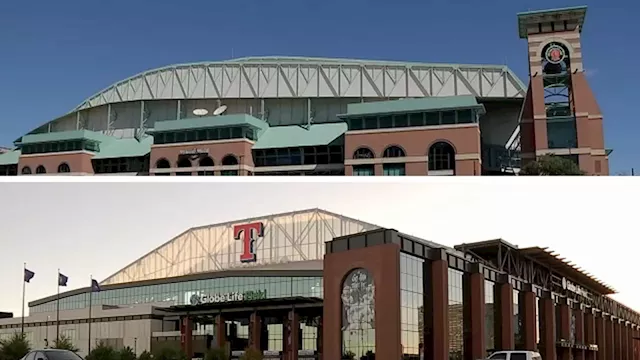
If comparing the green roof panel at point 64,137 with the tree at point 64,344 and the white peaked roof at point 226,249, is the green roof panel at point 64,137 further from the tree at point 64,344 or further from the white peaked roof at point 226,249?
the tree at point 64,344

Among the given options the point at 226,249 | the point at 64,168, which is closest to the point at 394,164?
the point at 226,249

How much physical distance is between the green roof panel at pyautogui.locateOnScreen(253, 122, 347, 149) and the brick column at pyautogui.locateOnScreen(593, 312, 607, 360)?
65.9ft

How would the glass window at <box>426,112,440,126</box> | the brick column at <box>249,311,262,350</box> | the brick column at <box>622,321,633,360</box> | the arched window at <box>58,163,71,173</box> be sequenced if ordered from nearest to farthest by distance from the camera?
the brick column at <box>249,311,262,350</box>
the brick column at <box>622,321,633,360</box>
the glass window at <box>426,112,440,126</box>
the arched window at <box>58,163,71,173</box>

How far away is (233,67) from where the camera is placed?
57656 millimetres

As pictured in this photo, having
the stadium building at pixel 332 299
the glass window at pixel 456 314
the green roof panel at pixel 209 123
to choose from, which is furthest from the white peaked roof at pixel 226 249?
the green roof panel at pixel 209 123

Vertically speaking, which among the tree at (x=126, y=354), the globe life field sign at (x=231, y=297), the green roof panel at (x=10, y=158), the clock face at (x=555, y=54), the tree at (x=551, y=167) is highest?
the clock face at (x=555, y=54)

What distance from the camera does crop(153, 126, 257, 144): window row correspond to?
4922 centimetres

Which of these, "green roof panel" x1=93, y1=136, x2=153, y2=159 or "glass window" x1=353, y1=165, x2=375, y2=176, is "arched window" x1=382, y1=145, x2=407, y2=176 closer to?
"glass window" x1=353, y1=165, x2=375, y2=176

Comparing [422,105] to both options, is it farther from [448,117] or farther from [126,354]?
[126,354]

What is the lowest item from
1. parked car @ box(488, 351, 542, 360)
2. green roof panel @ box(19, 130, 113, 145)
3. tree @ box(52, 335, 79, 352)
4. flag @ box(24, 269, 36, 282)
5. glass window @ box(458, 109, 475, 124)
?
tree @ box(52, 335, 79, 352)

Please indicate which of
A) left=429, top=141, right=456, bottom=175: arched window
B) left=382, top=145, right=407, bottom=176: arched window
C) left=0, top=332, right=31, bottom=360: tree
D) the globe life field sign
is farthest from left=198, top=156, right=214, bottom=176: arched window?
left=0, top=332, right=31, bottom=360: tree

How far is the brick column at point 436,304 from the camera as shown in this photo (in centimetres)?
2081

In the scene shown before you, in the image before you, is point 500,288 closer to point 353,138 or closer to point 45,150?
point 353,138

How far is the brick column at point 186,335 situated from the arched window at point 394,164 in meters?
17.5
